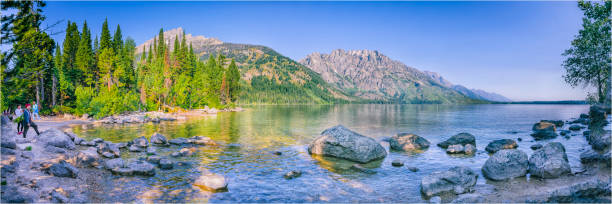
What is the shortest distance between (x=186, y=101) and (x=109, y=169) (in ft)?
260

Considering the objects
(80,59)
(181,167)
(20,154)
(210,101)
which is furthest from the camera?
(210,101)

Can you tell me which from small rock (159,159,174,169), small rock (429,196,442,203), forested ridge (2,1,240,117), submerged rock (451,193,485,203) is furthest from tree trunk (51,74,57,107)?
submerged rock (451,193,485,203)

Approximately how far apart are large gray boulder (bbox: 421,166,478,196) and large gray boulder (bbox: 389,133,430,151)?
12939 mm

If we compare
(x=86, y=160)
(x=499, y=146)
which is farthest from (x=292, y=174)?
(x=499, y=146)

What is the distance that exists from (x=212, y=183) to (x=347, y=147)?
488 inches

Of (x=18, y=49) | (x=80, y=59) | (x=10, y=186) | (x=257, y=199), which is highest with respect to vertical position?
(x=80, y=59)

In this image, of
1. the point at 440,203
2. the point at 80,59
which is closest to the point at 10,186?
the point at 440,203

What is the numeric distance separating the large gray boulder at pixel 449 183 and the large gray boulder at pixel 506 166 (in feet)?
7.81

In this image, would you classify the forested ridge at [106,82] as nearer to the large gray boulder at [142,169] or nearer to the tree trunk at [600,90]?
the large gray boulder at [142,169]

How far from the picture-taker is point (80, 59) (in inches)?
2633

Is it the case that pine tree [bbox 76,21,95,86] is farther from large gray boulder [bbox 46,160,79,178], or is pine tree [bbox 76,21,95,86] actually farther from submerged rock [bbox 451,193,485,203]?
submerged rock [bbox 451,193,485,203]

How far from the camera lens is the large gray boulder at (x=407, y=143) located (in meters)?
30.4

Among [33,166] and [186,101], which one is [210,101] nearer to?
[186,101]

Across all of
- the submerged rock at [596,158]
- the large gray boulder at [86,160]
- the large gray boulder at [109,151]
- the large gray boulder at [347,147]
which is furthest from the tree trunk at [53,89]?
the submerged rock at [596,158]
